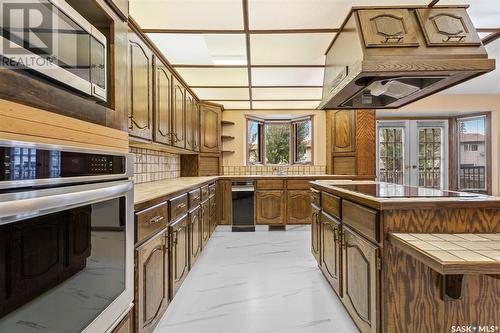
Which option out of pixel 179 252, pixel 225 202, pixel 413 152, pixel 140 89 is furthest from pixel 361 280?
pixel 413 152

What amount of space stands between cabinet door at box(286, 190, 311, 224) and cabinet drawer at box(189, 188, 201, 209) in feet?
6.91

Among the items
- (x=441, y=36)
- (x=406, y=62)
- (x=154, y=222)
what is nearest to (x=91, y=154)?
(x=154, y=222)

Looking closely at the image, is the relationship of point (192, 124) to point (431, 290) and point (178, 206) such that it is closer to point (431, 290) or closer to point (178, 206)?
point (178, 206)

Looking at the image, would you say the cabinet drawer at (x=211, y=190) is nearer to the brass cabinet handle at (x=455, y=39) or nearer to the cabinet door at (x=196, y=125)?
the cabinet door at (x=196, y=125)

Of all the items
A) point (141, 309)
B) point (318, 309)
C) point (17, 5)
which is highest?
point (17, 5)

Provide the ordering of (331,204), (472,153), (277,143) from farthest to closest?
(277,143)
(472,153)
(331,204)

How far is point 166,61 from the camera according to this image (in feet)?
10.3

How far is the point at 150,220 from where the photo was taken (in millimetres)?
1688

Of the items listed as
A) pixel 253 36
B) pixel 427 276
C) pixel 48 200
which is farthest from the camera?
pixel 253 36

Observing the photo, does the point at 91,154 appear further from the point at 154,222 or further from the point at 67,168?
the point at 154,222

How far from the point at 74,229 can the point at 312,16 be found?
2221 millimetres

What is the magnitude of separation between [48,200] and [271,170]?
17.0 feet

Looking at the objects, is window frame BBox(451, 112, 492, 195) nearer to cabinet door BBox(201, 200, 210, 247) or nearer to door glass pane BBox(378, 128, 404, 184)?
door glass pane BBox(378, 128, 404, 184)

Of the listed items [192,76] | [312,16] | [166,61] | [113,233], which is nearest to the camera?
[113,233]
